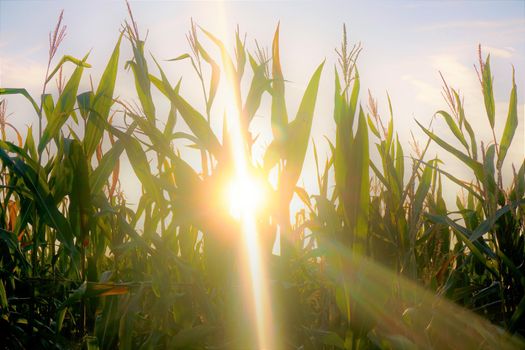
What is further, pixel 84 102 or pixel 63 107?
pixel 63 107

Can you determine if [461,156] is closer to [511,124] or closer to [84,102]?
[511,124]

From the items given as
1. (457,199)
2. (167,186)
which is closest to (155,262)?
(167,186)

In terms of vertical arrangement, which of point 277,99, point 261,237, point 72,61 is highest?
point 72,61

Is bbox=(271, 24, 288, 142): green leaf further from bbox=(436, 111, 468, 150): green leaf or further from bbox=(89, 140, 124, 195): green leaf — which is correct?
bbox=(436, 111, 468, 150): green leaf

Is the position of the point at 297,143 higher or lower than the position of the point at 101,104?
lower

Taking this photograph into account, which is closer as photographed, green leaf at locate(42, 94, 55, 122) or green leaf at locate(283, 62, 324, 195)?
green leaf at locate(283, 62, 324, 195)

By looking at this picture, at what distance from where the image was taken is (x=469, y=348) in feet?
4.41

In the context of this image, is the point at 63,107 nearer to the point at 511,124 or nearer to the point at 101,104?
the point at 101,104

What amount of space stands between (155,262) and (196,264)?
288 millimetres

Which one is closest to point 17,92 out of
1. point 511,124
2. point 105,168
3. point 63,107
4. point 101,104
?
point 63,107

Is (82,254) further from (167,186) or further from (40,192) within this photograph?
(167,186)

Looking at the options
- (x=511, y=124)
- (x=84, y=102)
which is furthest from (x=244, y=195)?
(x=511, y=124)

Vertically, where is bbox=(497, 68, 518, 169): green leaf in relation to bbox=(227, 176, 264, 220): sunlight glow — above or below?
above

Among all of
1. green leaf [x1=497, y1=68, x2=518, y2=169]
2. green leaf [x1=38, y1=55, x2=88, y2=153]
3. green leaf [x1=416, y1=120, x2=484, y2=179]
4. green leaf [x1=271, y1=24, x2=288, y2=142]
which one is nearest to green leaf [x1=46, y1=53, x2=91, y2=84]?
green leaf [x1=38, y1=55, x2=88, y2=153]
